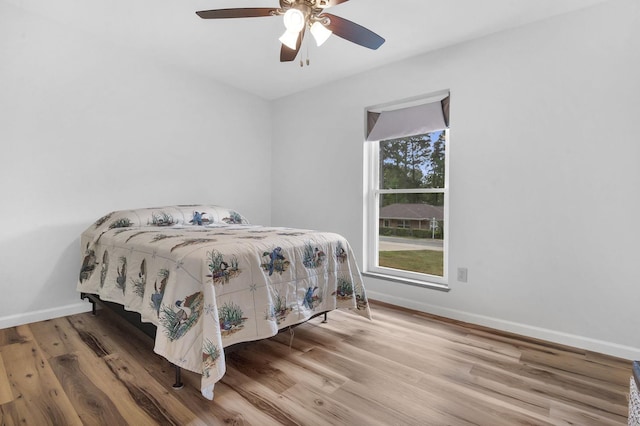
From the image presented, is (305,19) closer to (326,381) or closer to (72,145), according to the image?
(326,381)

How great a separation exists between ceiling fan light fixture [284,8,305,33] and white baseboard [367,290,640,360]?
230 centimetres

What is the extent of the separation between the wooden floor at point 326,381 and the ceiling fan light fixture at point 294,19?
183 centimetres

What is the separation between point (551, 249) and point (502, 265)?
346 mm

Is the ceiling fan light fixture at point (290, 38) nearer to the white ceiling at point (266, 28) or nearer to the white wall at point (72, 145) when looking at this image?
the white ceiling at point (266, 28)

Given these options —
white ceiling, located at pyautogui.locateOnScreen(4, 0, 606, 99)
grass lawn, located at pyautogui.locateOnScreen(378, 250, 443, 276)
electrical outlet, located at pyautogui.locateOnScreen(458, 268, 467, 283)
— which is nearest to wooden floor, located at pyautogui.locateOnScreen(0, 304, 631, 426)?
electrical outlet, located at pyautogui.locateOnScreen(458, 268, 467, 283)

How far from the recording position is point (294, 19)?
1.72 m

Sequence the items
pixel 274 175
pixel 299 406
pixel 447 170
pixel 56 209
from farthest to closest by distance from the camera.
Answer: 1. pixel 274 175
2. pixel 447 170
3. pixel 56 209
4. pixel 299 406

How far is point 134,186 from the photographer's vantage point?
314 cm

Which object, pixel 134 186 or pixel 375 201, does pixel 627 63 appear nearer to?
→ pixel 375 201

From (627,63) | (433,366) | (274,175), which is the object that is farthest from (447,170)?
(274,175)

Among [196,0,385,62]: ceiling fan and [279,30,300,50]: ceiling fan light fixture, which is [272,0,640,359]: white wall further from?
[279,30,300,50]: ceiling fan light fixture

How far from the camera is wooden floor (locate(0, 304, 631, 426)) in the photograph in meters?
1.51

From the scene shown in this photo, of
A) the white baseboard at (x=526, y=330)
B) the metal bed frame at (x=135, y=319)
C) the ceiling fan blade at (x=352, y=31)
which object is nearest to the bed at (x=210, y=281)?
the metal bed frame at (x=135, y=319)

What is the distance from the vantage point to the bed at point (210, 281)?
1610 millimetres
